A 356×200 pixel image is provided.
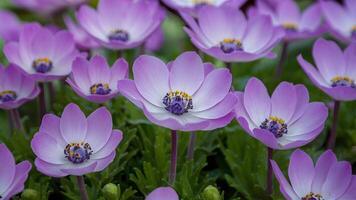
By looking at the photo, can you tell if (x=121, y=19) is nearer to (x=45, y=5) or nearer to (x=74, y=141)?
(x=74, y=141)

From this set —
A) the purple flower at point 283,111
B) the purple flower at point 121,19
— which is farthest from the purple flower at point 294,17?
the purple flower at point 283,111

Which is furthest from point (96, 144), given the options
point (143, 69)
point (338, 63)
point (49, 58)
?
point (338, 63)

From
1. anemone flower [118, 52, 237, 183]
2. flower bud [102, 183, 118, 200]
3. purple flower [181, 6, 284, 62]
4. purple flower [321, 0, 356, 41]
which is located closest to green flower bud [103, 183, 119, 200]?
flower bud [102, 183, 118, 200]

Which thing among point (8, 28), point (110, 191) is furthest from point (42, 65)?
point (8, 28)

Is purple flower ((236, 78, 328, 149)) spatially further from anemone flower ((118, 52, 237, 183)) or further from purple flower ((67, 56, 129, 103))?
purple flower ((67, 56, 129, 103))

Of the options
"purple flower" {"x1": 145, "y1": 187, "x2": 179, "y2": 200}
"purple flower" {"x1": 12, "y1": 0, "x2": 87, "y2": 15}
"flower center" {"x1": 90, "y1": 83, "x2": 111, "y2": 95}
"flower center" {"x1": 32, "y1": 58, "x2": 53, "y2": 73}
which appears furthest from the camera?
"purple flower" {"x1": 12, "y1": 0, "x2": 87, "y2": 15}

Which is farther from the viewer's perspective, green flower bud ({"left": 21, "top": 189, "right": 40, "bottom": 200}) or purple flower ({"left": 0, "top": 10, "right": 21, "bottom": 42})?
purple flower ({"left": 0, "top": 10, "right": 21, "bottom": 42})
